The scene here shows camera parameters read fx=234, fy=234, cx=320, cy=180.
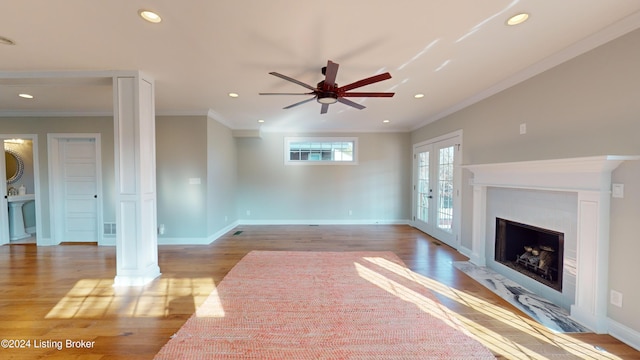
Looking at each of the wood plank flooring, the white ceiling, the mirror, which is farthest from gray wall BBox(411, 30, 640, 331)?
the mirror

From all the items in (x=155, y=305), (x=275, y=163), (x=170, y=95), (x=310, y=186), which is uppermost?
(x=170, y=95)

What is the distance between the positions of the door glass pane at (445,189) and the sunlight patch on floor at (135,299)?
424 cm

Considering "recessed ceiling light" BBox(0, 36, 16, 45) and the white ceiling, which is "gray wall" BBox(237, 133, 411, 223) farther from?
"recessed ceiling light" BBox(0, 36, 16, 45)

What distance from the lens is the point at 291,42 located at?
2186 mm

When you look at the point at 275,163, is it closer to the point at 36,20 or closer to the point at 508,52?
the point at 36,20

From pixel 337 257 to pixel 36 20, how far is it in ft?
13.5

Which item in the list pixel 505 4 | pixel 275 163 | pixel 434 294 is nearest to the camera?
pixel 505 4

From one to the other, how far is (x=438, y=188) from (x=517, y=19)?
3.60 meters

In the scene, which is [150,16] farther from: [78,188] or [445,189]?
[445,189]

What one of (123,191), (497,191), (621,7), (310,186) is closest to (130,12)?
(123,191)

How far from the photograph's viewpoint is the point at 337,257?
3.83m

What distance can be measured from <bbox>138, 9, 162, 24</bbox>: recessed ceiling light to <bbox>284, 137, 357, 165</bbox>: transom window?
4515mm

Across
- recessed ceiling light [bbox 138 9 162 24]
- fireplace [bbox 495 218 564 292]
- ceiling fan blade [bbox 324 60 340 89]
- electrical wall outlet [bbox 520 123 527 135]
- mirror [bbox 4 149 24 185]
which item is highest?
recessed ceiling light [bbox 138 9 162 24]

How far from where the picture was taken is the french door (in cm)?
430
